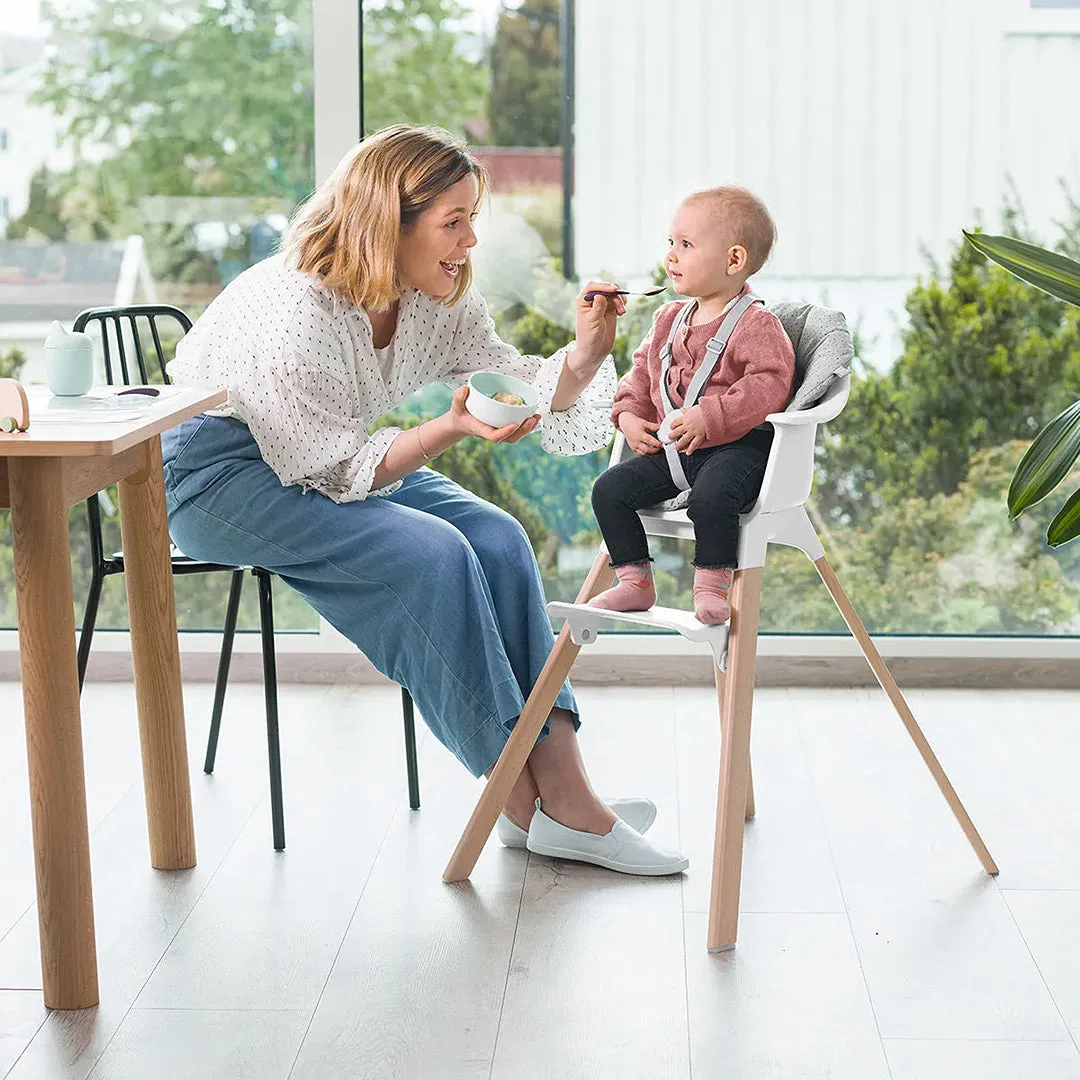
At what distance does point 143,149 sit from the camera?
10.9 ft

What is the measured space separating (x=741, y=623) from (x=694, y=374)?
0.39 metres

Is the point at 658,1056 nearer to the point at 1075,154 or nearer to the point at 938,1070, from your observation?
the point at 938,1070

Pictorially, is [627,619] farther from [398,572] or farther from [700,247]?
[700,247]

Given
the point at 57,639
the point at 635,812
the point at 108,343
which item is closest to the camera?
the point at 57,639

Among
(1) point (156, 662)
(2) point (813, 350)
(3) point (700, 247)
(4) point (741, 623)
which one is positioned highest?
(3) point (700, 247)

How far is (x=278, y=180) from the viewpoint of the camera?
3.34m

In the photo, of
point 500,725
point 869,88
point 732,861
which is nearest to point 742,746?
point 732,861

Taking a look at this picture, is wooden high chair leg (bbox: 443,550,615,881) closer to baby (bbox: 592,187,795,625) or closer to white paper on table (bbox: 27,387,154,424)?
baby (bbox: 592,187,795,625)

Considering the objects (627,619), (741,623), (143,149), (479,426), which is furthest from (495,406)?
(143,149)

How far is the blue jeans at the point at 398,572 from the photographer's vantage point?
228cm

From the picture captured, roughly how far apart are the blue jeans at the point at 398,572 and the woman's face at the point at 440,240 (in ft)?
1.19

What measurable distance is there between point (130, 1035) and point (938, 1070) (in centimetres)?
98

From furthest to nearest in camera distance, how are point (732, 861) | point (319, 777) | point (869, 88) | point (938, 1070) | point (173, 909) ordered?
point (869, 88)
point (319, 777)
point (173, 909)
point (732, 861)
point (938, 1070)

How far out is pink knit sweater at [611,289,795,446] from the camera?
2.14m
